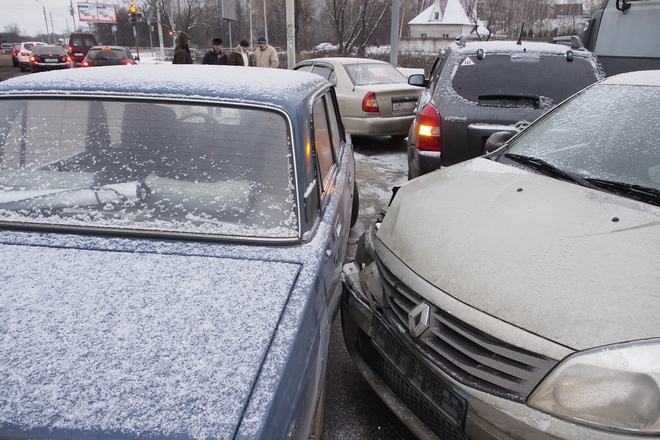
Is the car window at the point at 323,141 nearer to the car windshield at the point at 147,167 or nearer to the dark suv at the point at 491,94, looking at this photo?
the car windshield at the point at 147,167

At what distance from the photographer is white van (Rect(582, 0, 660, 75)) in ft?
19.0

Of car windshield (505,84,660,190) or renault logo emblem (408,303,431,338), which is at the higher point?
car windshield (505,84,660,190)

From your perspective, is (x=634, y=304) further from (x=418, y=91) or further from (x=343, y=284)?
(x=418, y=91)

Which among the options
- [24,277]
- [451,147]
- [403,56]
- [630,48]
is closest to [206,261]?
[24,277]

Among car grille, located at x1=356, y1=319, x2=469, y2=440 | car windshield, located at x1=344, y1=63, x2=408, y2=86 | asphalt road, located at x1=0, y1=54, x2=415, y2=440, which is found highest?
car windshield, located at x1=344, y1=63, x2=408, y2=86

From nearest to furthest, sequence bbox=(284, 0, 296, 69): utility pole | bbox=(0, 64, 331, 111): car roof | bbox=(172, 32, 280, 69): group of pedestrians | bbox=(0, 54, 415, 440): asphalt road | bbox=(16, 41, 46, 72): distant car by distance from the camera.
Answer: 1. bbox=(0, 64, 331, 111): car roof
2. bbox=(0, 54, 415, 440): asphalt road
3. bbox=(172, 32, 280, 69): group of pedestrians
4. bbox=(284, 0, 296, 69): utility pole
5. bbox=(16, 41, 46, 72): distant car

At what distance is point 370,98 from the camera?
7.61 metres

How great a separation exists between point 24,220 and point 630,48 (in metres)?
7.05

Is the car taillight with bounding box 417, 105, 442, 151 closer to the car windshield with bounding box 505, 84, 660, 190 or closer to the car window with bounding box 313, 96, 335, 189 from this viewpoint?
the car windshield with bounding box 505, 84, 660, 190

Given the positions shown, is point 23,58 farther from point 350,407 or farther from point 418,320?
point 418,320

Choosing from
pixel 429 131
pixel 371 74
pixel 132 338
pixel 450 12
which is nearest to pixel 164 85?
pixel 132 338

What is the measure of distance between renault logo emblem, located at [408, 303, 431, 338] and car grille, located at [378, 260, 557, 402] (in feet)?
0.06

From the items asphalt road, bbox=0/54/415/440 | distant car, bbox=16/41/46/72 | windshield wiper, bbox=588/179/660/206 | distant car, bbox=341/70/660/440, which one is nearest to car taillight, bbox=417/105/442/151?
asphalt road, bbox=0/54/415/440

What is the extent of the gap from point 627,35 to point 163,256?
690 centimetres
